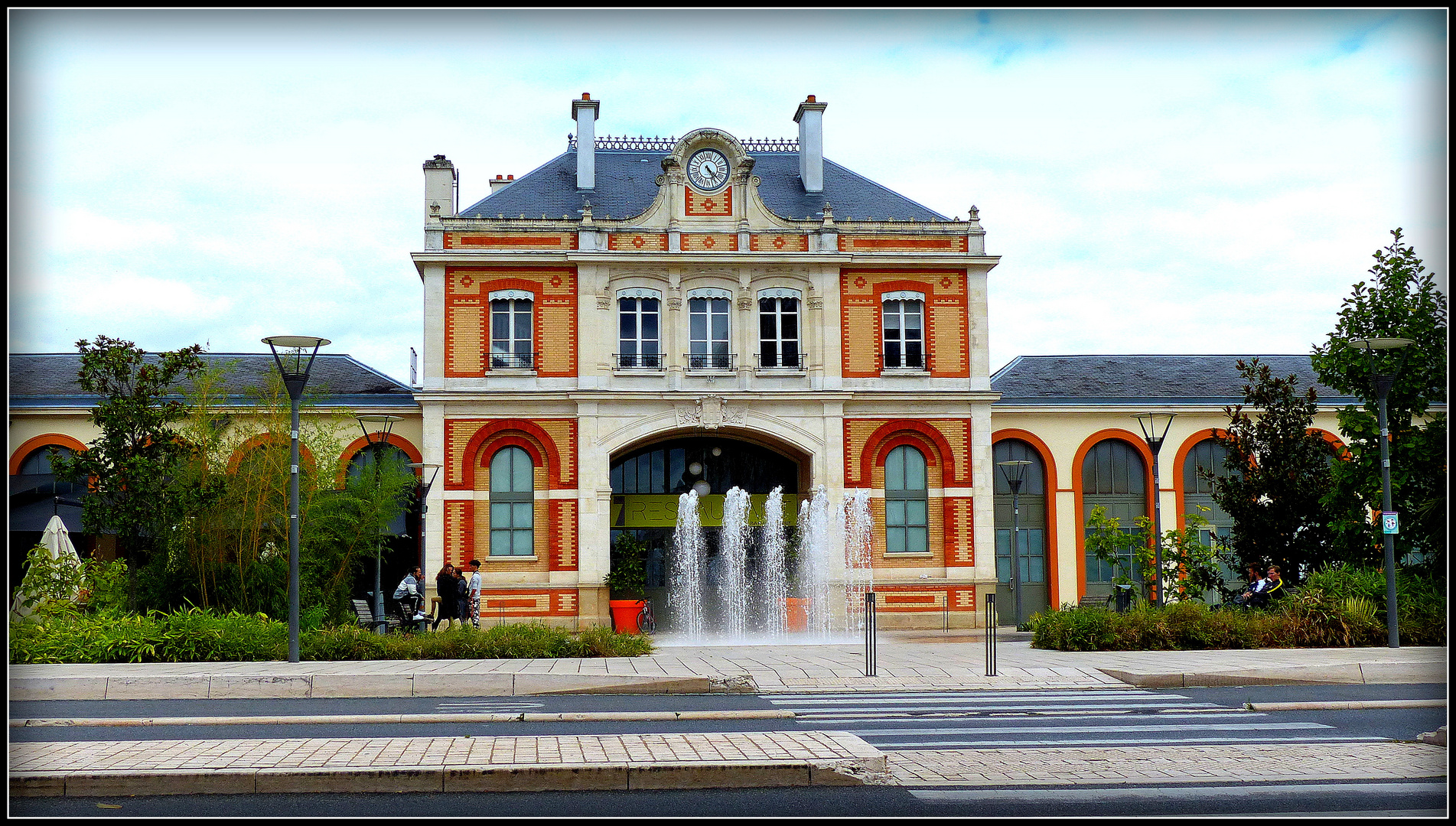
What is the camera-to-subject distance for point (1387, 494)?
18.7 meters

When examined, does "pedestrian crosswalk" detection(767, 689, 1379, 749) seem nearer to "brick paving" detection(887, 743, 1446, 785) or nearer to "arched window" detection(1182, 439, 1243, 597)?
"brick paving" detection(887, 743, 1446, 785)

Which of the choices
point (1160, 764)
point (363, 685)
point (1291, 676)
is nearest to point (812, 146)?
point (1291, 676)

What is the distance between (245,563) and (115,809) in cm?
1536

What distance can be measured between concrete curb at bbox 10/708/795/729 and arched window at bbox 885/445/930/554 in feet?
62.0

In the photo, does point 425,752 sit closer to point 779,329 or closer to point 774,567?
point 774,567

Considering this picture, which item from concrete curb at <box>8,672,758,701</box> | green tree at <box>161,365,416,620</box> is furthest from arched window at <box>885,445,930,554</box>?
concrete curb at <box>8,672,758,701</box>

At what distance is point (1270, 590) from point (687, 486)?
1507 cm

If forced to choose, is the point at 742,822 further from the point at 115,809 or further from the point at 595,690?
the point at 595,690

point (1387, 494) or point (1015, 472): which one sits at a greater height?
point (1015, 472)

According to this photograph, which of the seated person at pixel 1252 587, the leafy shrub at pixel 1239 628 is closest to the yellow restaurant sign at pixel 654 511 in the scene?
the seated person at pixel 1252 587

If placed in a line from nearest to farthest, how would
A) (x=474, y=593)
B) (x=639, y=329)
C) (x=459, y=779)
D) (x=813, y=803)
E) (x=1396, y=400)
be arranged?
(x=813, y=803), (x=459, y=779), (x=1396, y=400), (x=474, y=593), (x=639, y=329)

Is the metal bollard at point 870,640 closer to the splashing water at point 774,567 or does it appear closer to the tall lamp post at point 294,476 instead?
the tall lamp post at point 294,476

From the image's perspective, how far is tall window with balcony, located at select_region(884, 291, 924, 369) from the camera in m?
31.2

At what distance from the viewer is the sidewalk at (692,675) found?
549 inches
